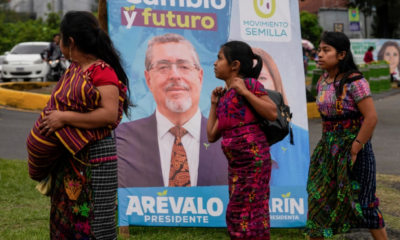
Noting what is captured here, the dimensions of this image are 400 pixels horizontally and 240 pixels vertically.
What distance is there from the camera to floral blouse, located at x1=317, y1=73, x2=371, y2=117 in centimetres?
387

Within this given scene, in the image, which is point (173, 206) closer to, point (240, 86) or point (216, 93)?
point (216, 93)

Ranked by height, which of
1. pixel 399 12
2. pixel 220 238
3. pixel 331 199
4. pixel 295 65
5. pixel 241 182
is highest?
pixel 399 12

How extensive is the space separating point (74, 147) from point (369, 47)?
22.8 meters

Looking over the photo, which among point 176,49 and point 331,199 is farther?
point 176,49

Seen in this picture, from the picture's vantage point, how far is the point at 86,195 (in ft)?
9.62

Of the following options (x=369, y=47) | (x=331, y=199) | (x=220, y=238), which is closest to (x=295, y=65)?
(x=331, y=199)

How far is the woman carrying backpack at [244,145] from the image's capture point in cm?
342

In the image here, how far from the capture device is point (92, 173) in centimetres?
293

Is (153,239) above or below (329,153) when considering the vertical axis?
below

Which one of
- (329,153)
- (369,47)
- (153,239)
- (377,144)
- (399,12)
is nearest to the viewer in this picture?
(329,153)

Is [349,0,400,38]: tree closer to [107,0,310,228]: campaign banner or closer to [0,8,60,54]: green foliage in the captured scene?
[0,8,60,54]: green foliage

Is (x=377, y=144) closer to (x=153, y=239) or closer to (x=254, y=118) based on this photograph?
(x=153, y=239)

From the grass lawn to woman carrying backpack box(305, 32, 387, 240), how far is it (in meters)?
0.90

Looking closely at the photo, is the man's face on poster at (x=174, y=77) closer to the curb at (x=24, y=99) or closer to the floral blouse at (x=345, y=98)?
the floral blouse at (x=345, y=98)
